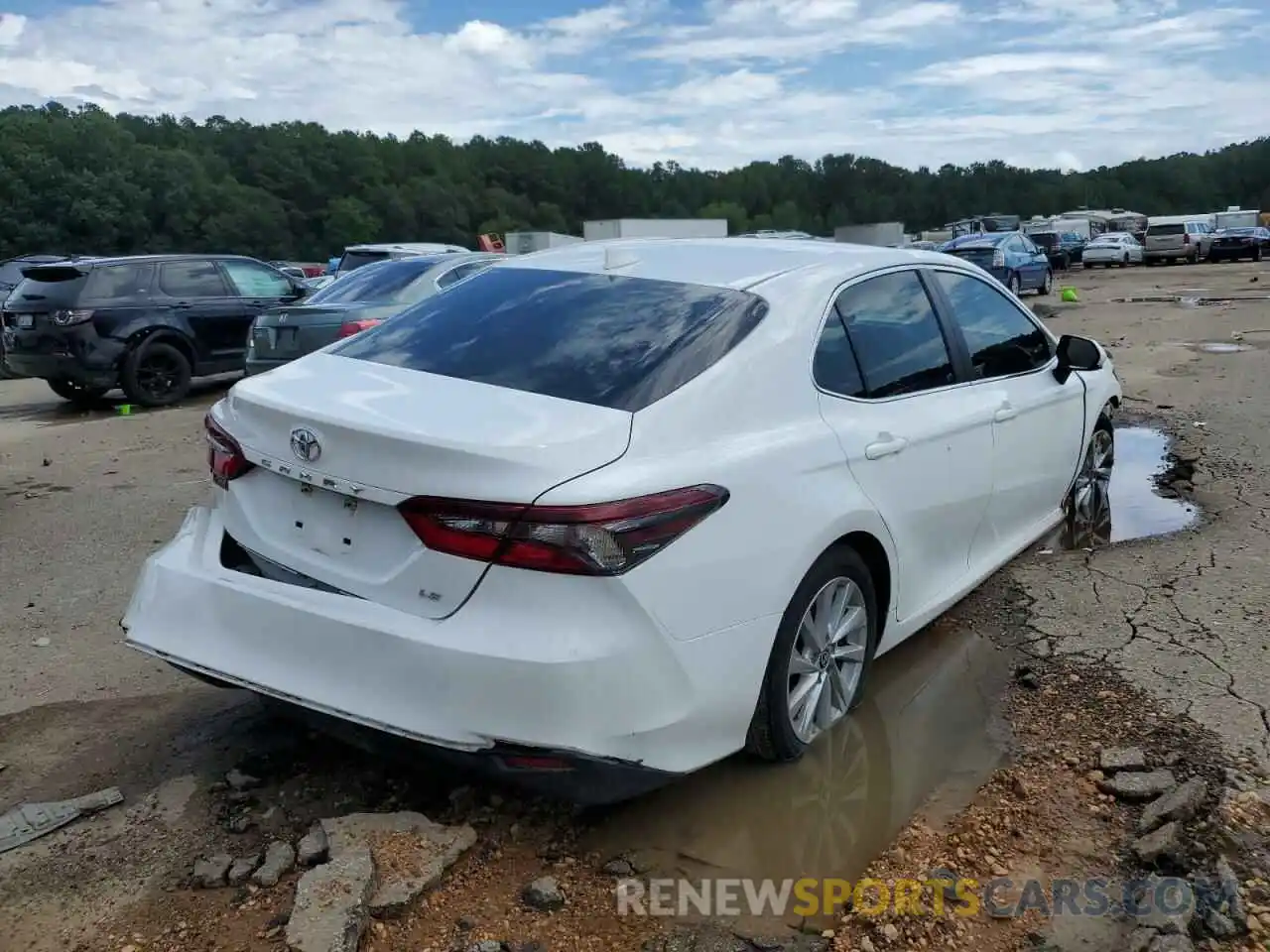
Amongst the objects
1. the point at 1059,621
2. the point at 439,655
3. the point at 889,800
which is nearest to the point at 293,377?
the point at 439,655

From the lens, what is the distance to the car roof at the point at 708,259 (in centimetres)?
373

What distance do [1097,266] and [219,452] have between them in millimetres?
44958

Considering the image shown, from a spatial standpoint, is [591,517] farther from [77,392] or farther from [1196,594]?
[77,392]

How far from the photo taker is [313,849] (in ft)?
9.67

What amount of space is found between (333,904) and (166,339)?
1085cm

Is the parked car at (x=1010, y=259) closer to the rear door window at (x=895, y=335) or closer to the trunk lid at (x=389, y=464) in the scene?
the rear door window at (x=895, y=335)

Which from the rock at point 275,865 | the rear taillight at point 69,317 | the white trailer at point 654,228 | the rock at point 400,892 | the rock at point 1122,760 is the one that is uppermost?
the white trailer at point 654,228

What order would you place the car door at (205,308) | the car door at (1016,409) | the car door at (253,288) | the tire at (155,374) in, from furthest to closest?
the car door at (253,288) → the car door at (205,308) → the tire at (155,374) → the car door at (1016,409)

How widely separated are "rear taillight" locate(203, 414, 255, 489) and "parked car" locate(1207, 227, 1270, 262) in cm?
4568

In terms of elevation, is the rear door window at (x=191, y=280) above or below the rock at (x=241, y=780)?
above

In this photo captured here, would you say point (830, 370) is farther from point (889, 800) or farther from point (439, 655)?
point (439, 655)

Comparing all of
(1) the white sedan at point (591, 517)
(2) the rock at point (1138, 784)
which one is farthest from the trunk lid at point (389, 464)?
(2) the rock at point (1138, 784)

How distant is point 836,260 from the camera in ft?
12.9

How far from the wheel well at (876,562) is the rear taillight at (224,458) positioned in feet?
5.97
